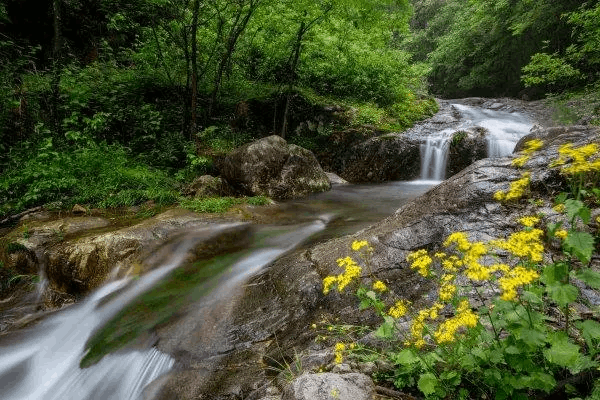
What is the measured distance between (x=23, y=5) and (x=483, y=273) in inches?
589

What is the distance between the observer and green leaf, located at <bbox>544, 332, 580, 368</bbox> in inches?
58.4

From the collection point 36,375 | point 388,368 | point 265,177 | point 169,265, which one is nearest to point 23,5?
point 265,177

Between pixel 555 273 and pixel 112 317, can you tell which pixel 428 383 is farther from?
pixel 112 317

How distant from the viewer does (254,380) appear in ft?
9.41

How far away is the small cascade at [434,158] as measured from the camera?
10.7 metres

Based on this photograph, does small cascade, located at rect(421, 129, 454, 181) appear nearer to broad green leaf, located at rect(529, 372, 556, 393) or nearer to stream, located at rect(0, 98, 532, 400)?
stream, located at rect(0, 98, 532, 400)

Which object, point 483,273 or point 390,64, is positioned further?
point 390,64

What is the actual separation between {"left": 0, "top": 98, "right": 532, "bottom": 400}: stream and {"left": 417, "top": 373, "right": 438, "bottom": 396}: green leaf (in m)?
2.45

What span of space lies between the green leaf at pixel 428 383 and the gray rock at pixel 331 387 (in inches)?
12.2

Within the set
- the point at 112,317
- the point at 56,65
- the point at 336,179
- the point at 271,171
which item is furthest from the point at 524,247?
the point at 56,65

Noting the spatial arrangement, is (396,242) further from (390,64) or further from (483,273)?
(390,64)

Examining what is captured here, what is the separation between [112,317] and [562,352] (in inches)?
179

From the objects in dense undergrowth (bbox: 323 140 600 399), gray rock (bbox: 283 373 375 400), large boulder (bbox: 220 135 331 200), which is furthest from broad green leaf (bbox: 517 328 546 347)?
large boulder (bbox: 220 135 331 200)

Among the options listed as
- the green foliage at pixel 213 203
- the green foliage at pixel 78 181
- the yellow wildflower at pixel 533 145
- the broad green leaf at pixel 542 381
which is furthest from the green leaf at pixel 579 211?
the green foliage at pixel 78 181
